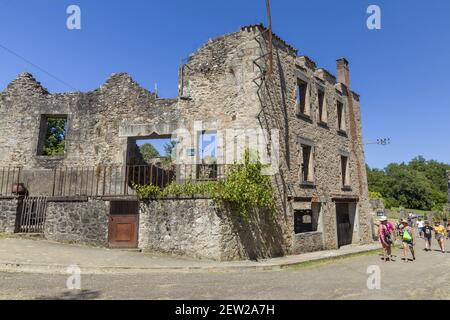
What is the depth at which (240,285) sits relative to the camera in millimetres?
6852

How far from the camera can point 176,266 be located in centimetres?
844

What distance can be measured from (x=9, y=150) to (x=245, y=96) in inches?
420

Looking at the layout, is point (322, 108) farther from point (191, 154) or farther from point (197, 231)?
point (197, 231)

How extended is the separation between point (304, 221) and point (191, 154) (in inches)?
225

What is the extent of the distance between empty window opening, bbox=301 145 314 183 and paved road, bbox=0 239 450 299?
18.2ft

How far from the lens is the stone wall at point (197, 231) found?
9672 millimetres

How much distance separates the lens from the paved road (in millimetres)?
5797

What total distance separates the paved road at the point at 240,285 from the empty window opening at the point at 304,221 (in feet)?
15.3

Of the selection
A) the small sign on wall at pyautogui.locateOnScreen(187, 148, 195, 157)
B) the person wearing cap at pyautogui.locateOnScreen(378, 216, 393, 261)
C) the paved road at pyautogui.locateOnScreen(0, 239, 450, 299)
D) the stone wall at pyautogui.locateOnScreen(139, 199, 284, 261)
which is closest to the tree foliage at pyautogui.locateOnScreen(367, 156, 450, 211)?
the person wearing cap at pyautogui.locateOnScreen(378, 216, 393, 261)

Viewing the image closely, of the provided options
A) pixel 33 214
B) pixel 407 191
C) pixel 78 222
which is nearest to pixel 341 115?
pixel 78 222

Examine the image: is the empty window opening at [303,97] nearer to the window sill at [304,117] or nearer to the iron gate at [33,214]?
the window sill at [304,117]

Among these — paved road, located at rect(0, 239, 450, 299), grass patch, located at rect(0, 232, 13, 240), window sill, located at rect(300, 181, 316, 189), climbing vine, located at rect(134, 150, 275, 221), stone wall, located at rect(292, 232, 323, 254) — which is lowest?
paved road, located at rect(0, 239, 450, 299)

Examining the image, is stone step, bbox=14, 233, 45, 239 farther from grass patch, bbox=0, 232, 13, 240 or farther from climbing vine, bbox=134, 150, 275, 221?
climbing vine, bbox=134, 150, 275, 221
